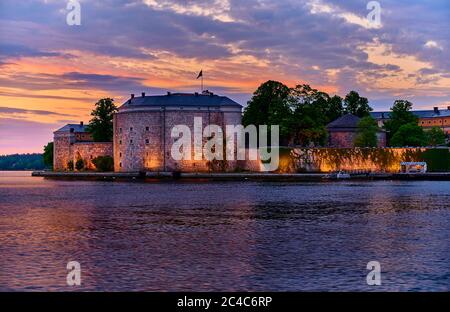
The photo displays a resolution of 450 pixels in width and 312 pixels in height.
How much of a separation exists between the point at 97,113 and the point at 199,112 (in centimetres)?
1882

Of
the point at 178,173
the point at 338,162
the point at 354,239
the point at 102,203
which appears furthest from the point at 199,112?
the point at 354,239

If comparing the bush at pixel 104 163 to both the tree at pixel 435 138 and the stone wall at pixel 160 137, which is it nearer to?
the stone wall at pixel 160 137

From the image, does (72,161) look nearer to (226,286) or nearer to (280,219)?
(280,219)

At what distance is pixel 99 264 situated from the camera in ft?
52.6

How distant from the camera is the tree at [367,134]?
3187 inches

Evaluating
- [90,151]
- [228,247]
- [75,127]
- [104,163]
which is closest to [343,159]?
[104,163]

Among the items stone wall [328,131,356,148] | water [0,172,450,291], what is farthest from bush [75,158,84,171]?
water [0,172,450,291]

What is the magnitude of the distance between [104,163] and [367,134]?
3243 cm

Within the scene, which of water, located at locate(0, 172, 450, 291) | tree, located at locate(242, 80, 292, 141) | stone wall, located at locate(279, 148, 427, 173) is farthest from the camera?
tree, located at locate(242, 80, 292, 141)

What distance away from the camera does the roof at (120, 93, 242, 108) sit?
3189 inches

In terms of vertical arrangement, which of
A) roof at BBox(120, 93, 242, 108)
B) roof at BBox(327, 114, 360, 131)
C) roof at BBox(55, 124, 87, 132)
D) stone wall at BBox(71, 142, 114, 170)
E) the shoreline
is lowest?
the shoreline

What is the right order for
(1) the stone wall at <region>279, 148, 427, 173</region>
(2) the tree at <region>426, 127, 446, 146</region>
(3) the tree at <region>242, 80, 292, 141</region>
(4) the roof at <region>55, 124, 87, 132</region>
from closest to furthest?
(1) the stone wall at <region>279, 148, 427, 173</region>
(3) the tree at <region>242, 80, 292, 141</region>
(2) the tree at <region>426, 127, 446, 146</region>
(4) the roof at <region>55, 124, 87, 132</region>

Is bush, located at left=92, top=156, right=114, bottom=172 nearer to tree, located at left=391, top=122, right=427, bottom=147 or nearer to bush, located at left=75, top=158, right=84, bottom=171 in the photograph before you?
bush, located at left=75, top=158, right=84, bottom=171

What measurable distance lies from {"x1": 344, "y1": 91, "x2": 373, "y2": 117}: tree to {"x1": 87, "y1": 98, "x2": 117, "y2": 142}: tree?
3375cm
